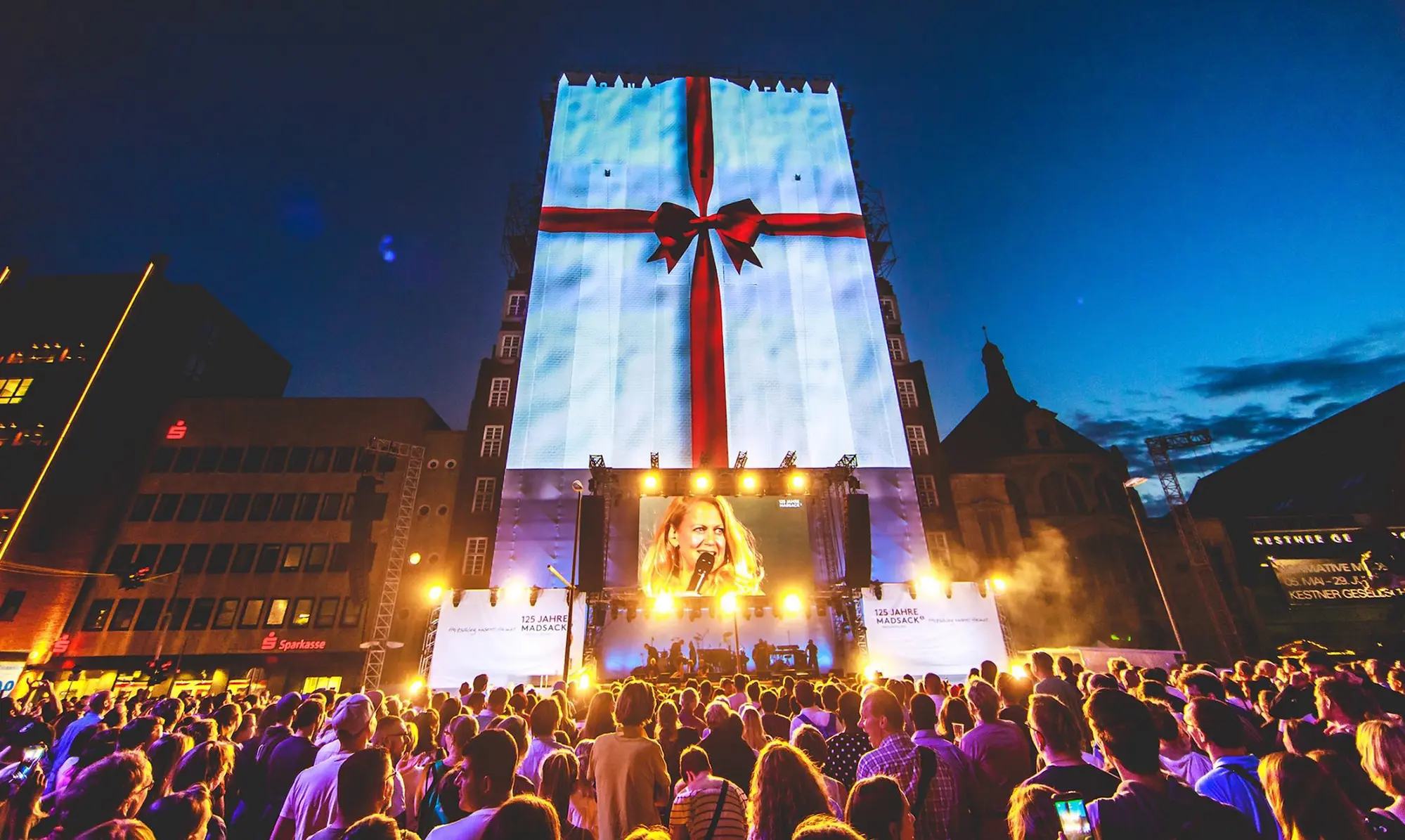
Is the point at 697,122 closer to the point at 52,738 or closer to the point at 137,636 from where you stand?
the point at 52,738

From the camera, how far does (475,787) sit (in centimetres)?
294

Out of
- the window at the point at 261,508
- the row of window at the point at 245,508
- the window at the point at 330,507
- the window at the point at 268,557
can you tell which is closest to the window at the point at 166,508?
the row of window at the point at 245,508

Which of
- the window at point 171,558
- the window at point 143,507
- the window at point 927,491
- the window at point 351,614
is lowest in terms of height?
the window at point 351,614

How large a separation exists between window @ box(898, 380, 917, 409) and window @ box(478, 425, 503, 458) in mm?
19244

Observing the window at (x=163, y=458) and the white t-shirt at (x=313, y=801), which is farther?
the window at (x=163, y=458)

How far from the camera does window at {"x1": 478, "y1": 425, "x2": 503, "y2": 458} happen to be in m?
25.5

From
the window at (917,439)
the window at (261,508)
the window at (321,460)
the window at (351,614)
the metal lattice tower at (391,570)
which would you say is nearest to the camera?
the metal lattice tower at (391,570)

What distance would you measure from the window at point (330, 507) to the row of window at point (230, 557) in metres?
1.26

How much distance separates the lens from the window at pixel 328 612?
2581 cm

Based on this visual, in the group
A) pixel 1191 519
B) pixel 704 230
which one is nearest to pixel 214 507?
pixel 704 230

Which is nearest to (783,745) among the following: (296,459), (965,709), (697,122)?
(965,709)

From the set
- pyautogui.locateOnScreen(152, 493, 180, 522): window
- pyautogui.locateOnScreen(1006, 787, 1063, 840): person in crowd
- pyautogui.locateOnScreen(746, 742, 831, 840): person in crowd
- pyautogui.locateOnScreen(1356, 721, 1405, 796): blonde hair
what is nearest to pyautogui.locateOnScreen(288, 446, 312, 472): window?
pyautogui.locateOnScreen(152, 493, 180, 522): window

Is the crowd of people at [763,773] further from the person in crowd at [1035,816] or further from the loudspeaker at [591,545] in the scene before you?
the loudspeaker at [591,545]

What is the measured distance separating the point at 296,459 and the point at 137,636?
10089mm
